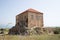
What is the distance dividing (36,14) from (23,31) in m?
7.93

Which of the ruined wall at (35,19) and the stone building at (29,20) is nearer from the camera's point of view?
the stone building at (29,20)

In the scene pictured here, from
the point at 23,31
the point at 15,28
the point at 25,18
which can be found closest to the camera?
the point at 23,31

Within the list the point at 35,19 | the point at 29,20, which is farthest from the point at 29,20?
the point at 35,19

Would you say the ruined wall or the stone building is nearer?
the stone building

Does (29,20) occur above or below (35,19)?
below

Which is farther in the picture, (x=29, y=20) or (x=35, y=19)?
(x=35, y=19)

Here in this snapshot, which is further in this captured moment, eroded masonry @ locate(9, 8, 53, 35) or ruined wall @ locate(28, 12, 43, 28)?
ruined wall @ locate(28, 12, 43, 28)

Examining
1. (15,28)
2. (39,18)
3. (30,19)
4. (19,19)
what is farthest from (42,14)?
(15,28)

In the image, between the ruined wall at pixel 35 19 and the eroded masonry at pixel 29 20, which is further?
the ruined wall at pixel 35 19

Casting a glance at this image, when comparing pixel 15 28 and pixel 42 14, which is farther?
pixel 42 14

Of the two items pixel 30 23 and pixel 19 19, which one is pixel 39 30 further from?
pixel 19 19

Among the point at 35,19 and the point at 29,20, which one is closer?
the point at 29,20

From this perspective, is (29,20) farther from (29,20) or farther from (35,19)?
(35,19)

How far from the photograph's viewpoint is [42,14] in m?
35.6
